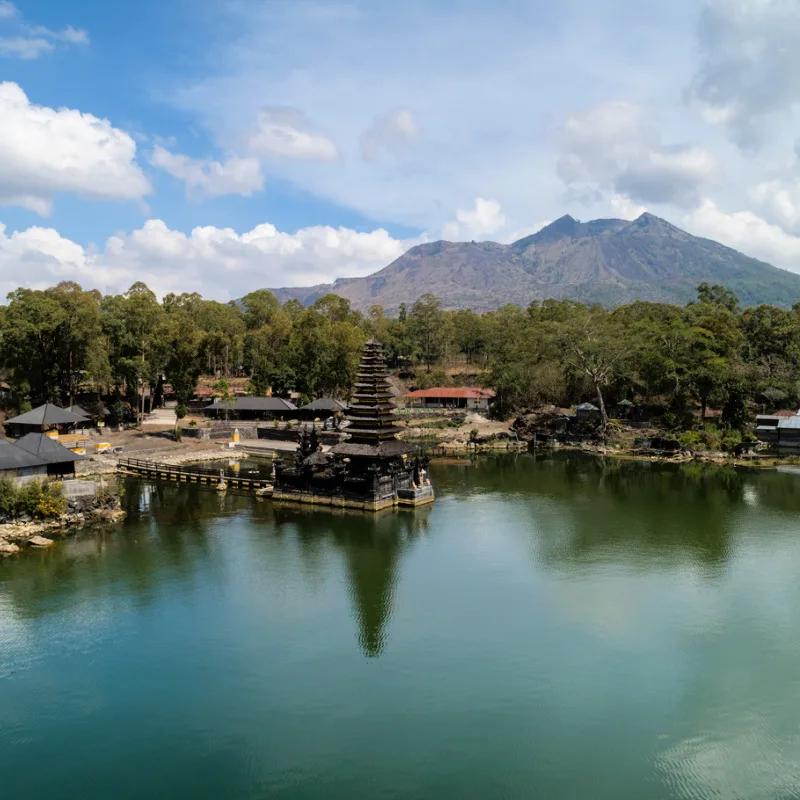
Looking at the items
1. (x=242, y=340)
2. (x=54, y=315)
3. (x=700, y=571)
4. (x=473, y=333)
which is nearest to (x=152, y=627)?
(x=700, y=571)

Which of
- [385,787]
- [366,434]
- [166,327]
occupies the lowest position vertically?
[385,787]

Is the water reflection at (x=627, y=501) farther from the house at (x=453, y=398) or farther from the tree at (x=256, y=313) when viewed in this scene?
the tree at (x=256, y=313)

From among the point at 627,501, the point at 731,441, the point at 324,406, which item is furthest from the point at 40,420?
the point at 731,441

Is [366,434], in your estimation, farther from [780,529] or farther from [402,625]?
[780,529]

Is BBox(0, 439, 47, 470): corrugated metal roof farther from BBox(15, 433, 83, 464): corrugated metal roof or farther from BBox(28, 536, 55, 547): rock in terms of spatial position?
BBox(28, 536, 55, 547): rock

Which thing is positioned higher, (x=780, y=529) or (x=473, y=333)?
(x=473, y=333)

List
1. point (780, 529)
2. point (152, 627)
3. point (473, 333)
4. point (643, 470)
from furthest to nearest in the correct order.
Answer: point (473, 333), point (643, 470), point (780, 529), point (152, 627)

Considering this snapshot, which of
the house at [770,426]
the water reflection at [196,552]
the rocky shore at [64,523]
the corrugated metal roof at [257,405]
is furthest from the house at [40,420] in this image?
the house at [770,426]
